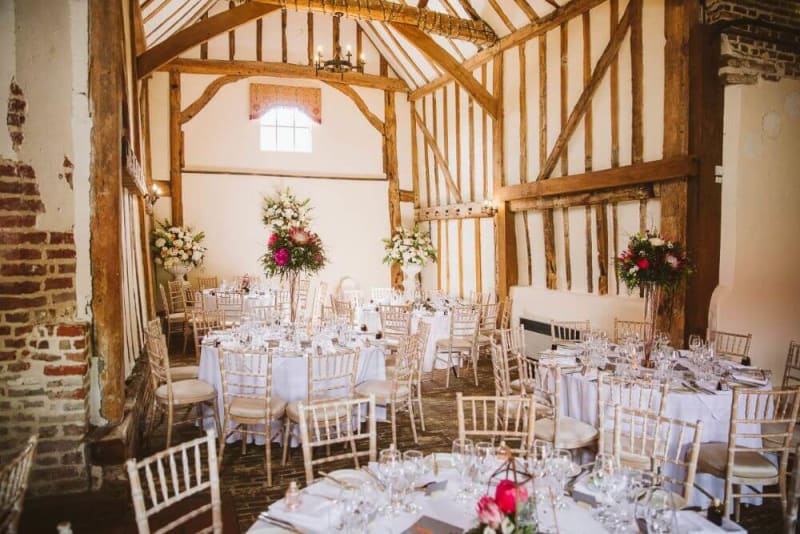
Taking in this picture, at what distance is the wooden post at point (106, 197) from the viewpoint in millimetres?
3801

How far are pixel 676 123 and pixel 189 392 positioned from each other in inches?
226

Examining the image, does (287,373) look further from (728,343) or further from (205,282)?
(205,282)

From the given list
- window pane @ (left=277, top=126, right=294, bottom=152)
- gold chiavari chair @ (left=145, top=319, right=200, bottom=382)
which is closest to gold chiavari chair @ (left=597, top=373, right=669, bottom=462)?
gold chiavari chair @ (left=145, top=319, right=200, bottom=382)

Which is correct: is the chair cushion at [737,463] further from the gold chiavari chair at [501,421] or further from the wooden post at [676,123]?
the wooden post at [676,123]

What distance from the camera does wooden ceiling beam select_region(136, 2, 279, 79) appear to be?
7.68 meters

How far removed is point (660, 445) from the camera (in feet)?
12.1

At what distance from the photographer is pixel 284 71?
459 inches

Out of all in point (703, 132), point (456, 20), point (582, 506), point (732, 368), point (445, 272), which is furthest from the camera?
point (445, 272)

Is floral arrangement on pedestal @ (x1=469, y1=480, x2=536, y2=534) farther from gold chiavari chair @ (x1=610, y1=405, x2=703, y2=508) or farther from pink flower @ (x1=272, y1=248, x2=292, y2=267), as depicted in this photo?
pink flower @ (x1=272, y1=248, x2=292, y2=267)

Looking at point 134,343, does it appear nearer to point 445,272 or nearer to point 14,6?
point 14,6

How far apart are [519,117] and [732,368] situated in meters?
5.43

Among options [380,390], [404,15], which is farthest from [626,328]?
[404,15]

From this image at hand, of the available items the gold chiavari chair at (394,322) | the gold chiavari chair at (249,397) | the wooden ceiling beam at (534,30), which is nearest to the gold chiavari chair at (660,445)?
the gold chiavari chair at (249,397)

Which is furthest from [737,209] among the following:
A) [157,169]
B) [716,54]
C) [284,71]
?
[157,169]
